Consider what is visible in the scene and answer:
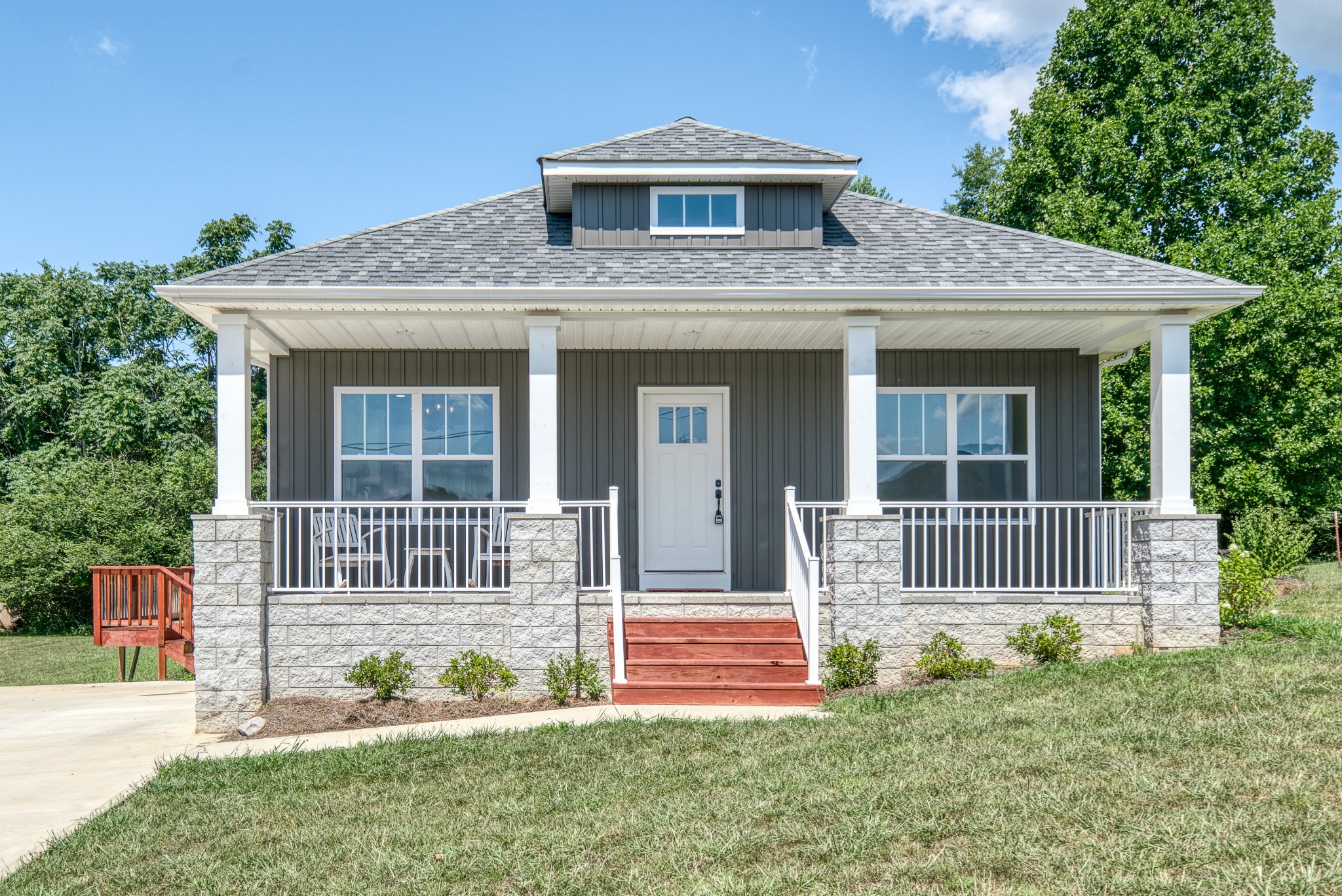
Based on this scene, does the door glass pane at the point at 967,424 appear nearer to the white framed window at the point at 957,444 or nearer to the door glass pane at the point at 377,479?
the white framed window at the point at 957,444

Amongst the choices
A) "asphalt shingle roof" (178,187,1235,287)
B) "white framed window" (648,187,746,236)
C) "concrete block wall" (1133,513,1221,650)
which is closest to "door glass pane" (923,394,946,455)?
"asphalt shingle roof" (178,187,1235,287)

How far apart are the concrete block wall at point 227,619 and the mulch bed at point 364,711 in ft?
0.84

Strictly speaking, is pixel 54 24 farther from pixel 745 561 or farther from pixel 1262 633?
pixel 1262 633

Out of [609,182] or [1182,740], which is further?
[609,182]

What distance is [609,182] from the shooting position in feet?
35.5

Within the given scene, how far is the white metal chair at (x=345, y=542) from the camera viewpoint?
9.94 metres

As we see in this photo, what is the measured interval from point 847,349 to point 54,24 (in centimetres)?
2162

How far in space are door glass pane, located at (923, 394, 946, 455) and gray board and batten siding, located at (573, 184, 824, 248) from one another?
2308 mm

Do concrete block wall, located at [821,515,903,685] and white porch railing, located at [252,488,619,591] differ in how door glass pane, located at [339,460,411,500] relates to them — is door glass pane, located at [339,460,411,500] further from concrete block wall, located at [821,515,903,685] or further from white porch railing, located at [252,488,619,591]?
concrete block wall, located at [821,515,903,685]

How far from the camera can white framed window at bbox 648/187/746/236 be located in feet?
35.6

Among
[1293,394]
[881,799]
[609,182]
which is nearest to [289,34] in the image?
[609,182]

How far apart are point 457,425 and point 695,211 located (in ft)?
11.5

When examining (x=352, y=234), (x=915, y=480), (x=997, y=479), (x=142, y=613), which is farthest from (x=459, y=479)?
(x=997, y=479)

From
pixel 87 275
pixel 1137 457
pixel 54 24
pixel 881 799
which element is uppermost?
pixel 54 24
